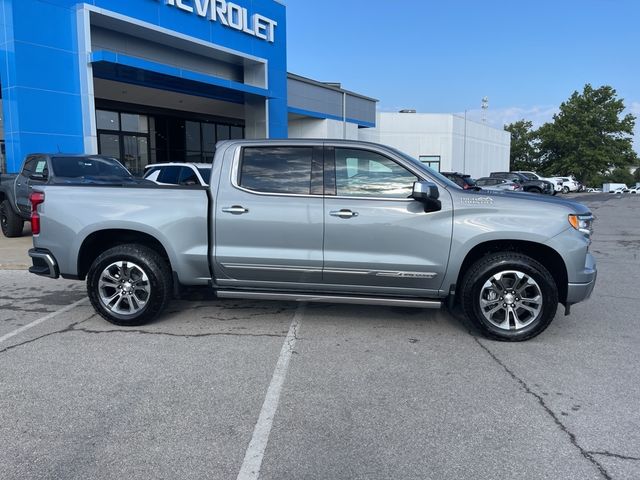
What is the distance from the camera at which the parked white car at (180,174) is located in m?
11.1

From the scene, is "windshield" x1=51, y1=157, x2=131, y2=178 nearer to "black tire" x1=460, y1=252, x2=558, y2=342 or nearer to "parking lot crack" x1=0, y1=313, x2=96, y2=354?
"parking lot crack" x1=0, y1=313, x2=96, y2=354

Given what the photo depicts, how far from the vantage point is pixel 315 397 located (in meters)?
3.81

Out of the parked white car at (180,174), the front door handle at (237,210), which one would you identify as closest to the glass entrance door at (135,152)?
the parked white car at (180,174)

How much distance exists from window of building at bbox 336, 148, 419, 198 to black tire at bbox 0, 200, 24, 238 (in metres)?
9.56

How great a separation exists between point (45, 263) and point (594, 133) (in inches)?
2613

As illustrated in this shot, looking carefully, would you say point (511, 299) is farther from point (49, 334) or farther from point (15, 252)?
point (15, 252)

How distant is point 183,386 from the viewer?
3992 mm

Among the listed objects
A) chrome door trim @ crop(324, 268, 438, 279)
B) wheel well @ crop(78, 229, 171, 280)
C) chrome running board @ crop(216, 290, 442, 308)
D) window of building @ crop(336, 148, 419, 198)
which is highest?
window of building @ crop(336, 148, 419, 198)

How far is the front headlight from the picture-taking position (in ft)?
16.0

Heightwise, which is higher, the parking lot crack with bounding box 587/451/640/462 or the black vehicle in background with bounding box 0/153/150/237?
the black vehicle in background with bounding box 0/153/150/237

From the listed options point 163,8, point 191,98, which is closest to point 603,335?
point 163,8

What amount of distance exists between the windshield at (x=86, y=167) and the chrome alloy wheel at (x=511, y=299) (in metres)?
8.64

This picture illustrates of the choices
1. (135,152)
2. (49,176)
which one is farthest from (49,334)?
(135,152)

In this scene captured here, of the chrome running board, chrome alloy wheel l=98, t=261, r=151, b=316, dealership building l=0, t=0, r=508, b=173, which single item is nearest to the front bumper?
the chrome running board
